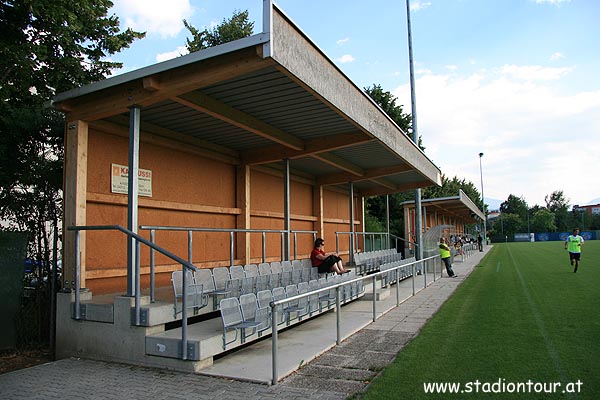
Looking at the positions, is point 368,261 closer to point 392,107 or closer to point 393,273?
point 393,273

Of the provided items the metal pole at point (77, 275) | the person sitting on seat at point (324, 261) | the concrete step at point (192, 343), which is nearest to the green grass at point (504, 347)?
the concrete step at point (192, 343)

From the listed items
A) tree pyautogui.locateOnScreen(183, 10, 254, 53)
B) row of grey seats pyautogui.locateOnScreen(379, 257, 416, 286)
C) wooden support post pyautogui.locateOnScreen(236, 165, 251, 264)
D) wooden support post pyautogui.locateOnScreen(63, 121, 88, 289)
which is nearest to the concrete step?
wooden support post pyautogui.locateOnScreen(63, 121, 88, 289)

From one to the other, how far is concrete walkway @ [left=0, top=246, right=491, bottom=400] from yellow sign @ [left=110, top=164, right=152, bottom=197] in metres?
3.01

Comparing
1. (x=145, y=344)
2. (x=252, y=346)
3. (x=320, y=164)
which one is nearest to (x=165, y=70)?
(x=145, y=344)

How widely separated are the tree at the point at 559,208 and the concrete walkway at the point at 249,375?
361ft

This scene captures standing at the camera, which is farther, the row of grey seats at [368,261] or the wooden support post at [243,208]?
the row of grey seats at [368,261]

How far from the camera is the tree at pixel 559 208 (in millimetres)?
101688

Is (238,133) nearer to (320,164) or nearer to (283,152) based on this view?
(283,152)

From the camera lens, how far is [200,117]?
8.31 m

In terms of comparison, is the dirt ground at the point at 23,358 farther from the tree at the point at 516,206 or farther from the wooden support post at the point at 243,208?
the tree at the point at 516,206

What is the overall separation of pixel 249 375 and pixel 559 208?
12853 cm

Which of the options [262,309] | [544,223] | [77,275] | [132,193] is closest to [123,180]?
[132,193]

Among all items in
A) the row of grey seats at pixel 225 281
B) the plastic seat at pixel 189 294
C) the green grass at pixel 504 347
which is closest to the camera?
the green grass at pixel 504 347

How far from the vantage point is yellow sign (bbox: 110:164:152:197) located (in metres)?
7.69
